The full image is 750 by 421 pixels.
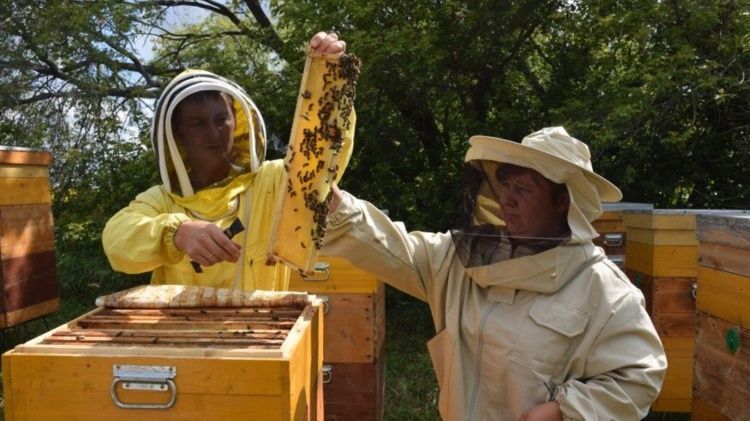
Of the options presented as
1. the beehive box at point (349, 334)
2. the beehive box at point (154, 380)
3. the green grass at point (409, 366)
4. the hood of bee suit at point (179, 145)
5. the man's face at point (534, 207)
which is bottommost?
the green grass at point (409, 366)

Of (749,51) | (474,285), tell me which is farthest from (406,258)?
(749,51)

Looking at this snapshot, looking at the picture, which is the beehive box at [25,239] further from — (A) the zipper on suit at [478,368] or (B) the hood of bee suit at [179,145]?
(A) the zipper on suit at [478,368]

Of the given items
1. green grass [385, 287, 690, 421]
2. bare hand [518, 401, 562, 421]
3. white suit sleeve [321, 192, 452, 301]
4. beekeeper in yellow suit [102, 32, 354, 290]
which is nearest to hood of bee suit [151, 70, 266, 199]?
beekeeper in yellow suit [102, 32, 354, 290]

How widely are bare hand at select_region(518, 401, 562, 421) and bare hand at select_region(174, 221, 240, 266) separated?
2.65 feet

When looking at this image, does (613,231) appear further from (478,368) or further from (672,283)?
(478,368)

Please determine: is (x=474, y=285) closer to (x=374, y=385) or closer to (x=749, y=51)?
(x=374, y=385)

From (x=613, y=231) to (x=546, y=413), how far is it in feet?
9.04

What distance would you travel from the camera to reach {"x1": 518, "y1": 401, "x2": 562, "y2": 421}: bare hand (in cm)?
145

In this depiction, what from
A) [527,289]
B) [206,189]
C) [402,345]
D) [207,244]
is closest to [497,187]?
[527,289]

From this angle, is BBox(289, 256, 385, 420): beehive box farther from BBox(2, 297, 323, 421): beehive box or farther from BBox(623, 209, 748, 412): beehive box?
BBox(2, 297, 323, 421): beehive box

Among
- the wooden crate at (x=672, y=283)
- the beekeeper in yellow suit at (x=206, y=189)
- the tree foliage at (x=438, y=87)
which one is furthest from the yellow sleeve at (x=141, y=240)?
the tree foliage at (x=438, y=87)

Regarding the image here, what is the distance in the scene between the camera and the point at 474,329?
64.9 inches

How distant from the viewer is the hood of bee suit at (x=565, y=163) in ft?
5.06

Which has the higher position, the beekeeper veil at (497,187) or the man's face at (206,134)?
the man's face at (206,134)
